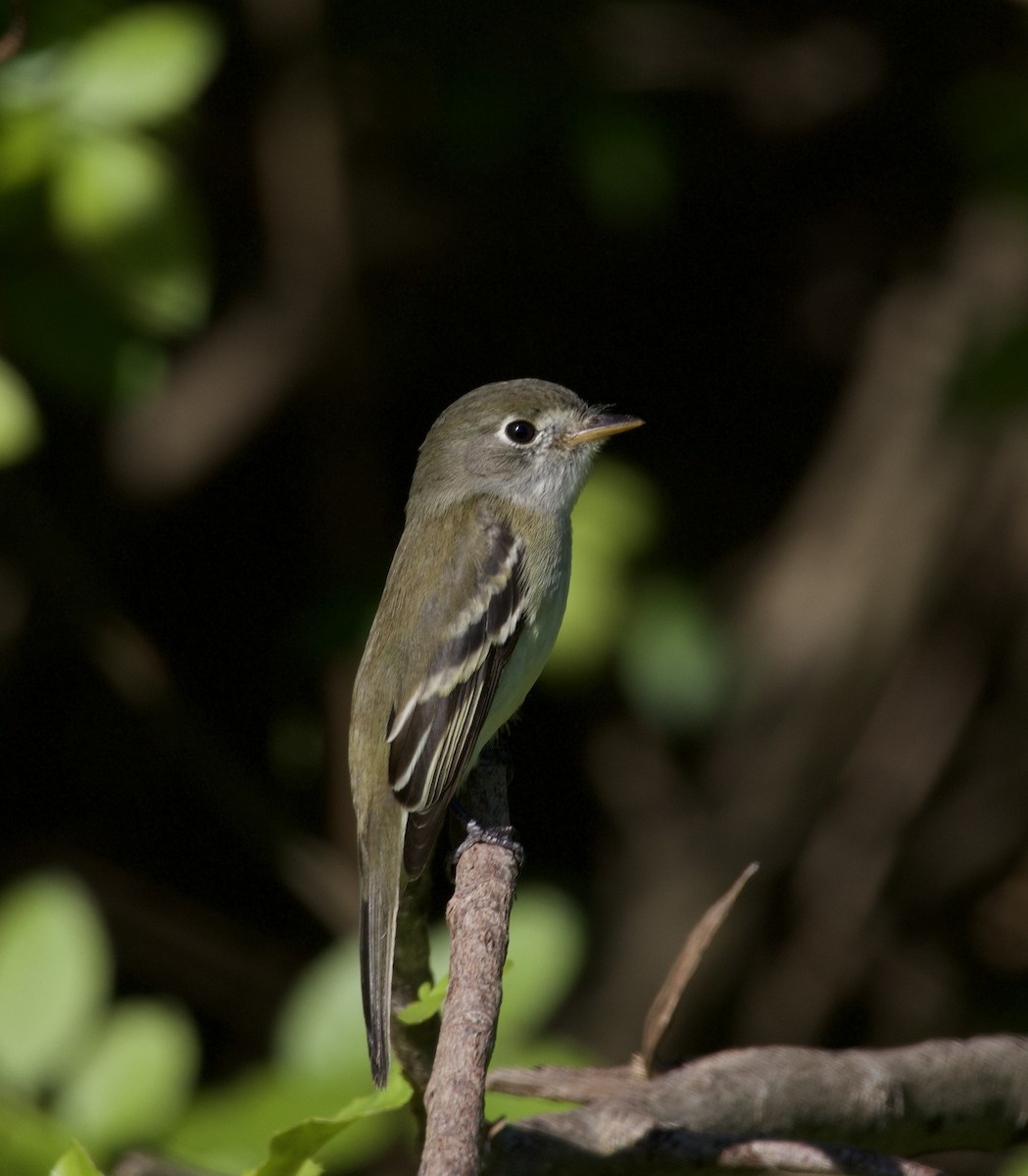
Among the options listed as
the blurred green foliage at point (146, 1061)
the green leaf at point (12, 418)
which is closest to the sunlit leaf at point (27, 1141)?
the blurred green foliage at point (146, 1061)

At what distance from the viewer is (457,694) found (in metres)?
3.73

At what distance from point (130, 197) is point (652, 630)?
2.74 meters

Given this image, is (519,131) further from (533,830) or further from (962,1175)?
(962,1175)

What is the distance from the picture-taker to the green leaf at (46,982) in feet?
7.98

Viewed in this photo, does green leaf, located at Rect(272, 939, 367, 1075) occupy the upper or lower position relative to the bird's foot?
lower

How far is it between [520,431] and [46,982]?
88.9 inches

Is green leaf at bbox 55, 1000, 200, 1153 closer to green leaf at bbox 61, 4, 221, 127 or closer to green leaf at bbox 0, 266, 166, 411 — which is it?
green leaf at bbox 0, 266, 166, 411

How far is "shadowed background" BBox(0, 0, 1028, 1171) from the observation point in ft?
18.8

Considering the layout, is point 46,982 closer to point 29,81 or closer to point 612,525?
point 29,81

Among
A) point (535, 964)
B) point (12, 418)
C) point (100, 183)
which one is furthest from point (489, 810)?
point (100, 183)

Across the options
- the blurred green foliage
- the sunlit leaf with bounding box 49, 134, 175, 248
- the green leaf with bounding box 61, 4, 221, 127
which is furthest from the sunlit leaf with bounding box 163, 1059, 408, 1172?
the green leaf with bounding box 61, 4, 221, 127

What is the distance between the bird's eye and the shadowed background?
2.41 ft

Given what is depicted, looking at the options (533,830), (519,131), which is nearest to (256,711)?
(533,830)

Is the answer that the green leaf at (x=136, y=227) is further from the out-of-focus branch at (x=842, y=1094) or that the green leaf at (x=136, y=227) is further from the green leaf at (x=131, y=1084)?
the out-of-focus branch at (x=842, y=1094)
